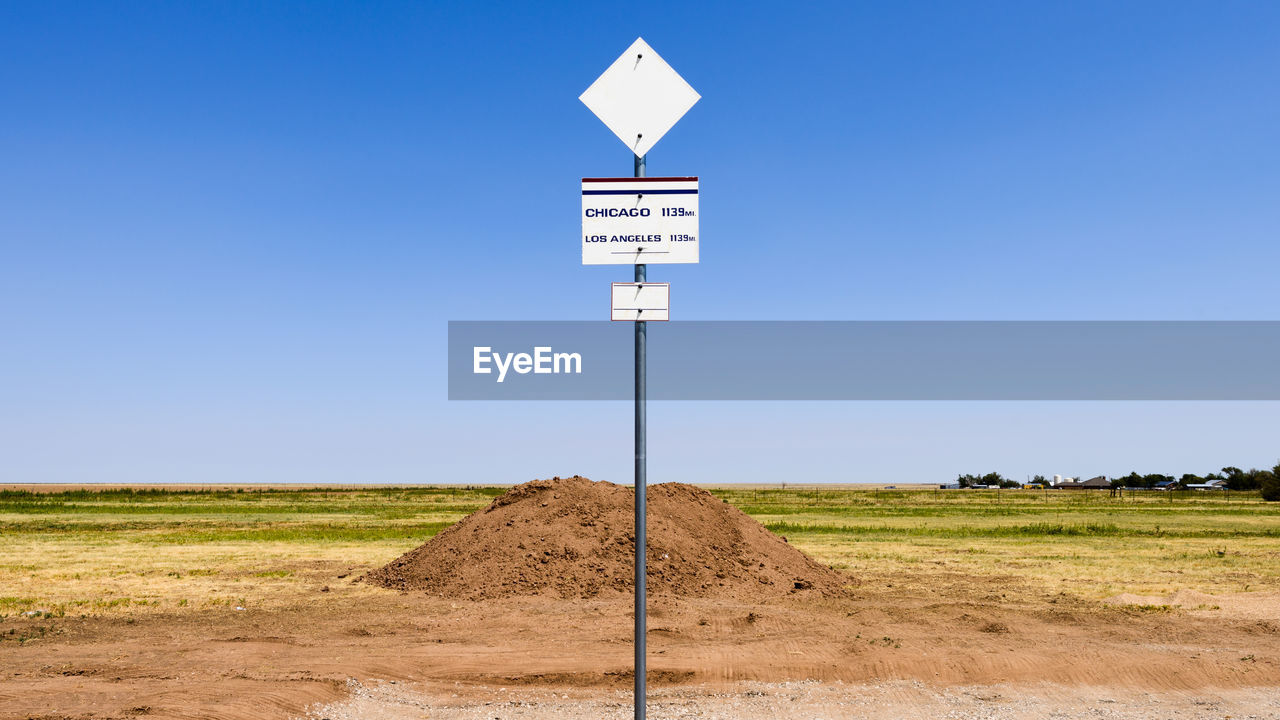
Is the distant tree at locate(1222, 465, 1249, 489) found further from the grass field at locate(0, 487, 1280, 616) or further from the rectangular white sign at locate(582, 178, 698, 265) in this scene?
the rectangular white sign at locate(582, 178, 698, 265)

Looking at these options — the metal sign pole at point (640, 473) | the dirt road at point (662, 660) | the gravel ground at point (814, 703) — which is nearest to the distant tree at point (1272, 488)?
the dirt road at point (662, 660)

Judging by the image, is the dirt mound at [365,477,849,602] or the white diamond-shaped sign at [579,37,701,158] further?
the dirt mound at [365,477,849,602]

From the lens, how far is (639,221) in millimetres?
6203

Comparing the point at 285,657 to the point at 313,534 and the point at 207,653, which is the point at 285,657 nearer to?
the point at 207,653

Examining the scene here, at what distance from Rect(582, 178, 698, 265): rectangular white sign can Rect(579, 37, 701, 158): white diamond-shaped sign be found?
14.4 inches

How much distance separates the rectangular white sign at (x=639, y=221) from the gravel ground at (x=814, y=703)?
571 centimetres

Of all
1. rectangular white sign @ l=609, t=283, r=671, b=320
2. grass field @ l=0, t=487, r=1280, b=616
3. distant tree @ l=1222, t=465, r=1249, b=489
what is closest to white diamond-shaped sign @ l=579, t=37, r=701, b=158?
rectangular white sign @ l=609, t=283, r=671, b=320

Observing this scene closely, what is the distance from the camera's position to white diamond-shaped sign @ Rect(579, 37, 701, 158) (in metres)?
6.25

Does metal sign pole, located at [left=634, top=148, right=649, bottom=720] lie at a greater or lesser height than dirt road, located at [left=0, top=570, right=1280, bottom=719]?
greater

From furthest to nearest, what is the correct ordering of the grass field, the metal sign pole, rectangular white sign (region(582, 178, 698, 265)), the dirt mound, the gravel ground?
the grass field < the dirt mound < the gravel ground < rectangular white sign (region(582, 178, 698, 265)) < the metal sign pole

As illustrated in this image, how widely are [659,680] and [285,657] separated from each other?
19.6ft

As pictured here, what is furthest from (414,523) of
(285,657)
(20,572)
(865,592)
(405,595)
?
(285,657)

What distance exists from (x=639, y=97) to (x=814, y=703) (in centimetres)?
768

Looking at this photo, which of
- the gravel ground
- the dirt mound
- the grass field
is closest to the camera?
the gravel ground
